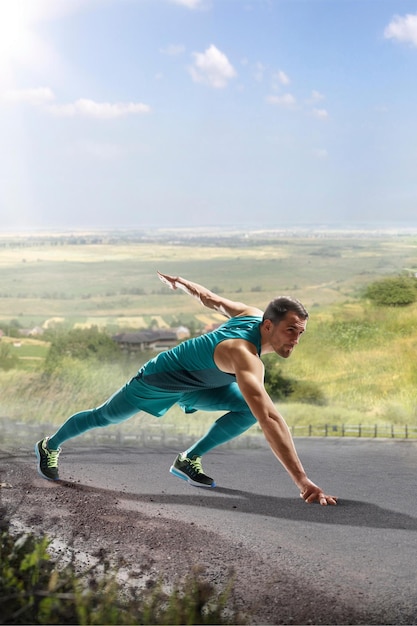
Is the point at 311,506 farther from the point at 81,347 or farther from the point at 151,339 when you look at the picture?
the point at 81,347

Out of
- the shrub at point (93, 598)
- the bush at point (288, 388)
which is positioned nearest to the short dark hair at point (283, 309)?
the shrub at point (93, 598)

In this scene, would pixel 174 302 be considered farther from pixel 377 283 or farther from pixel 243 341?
pixel 243 341

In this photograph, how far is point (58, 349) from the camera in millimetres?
3562

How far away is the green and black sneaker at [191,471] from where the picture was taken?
272 centimetres

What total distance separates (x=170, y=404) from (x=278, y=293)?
1041 millimetres

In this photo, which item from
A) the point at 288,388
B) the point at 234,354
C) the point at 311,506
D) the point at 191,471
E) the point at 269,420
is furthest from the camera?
the point at 288,388

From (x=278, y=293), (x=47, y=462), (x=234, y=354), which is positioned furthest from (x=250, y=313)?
(x=278, y=293)

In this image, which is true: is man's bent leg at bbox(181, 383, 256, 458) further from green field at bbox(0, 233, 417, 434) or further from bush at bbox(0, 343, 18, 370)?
bush at bbox(0, 343, 18, 370)

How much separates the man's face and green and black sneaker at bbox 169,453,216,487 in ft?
1.92

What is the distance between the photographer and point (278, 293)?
3486 mm

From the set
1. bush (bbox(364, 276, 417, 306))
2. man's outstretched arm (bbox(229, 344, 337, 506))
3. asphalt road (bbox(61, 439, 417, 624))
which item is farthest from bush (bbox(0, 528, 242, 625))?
bush (bbox(364, 276, 417, 306))

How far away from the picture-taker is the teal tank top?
241cm

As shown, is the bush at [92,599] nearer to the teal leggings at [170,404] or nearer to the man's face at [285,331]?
the teal leggings at [170,404]

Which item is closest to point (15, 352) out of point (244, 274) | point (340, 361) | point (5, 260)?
point (5, 260)
